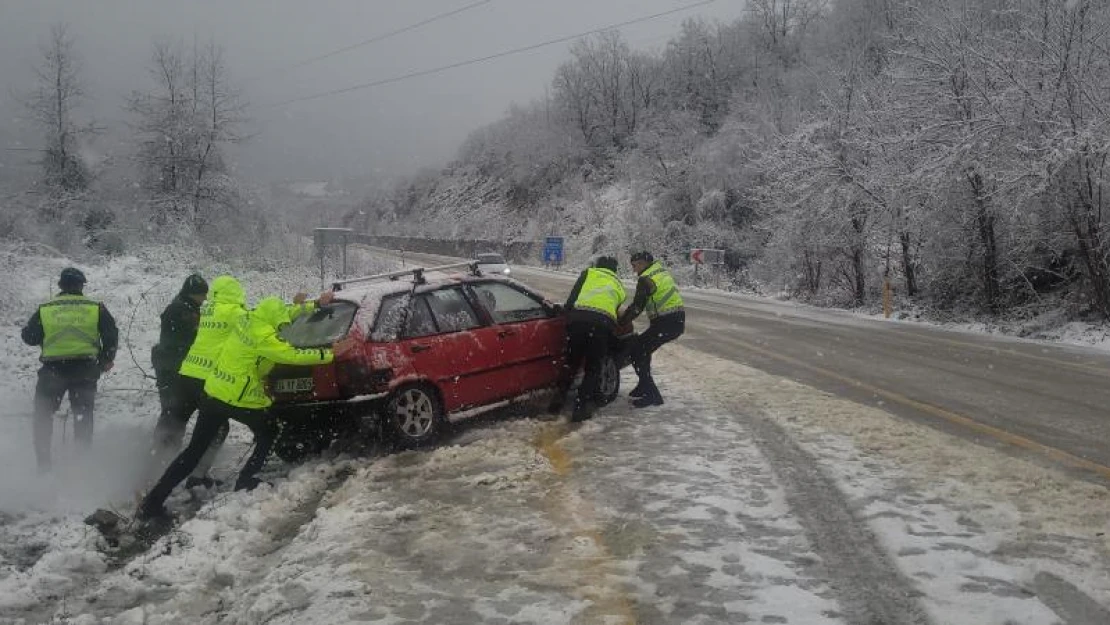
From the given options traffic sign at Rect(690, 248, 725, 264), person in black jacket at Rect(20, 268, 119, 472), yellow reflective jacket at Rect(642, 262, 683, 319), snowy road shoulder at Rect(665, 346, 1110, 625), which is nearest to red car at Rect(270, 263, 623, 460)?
yellow reflective jacket at Rect(642, 262, 683, 319)

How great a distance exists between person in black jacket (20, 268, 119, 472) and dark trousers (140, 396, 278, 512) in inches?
71.2

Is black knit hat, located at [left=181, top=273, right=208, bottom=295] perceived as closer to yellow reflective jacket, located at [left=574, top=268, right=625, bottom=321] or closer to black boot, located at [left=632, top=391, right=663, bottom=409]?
yellow reflective jacket, located at [left=574, top=268, right=625, bottom=321]

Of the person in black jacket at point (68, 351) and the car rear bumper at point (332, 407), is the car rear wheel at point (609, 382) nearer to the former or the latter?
the car rear bumper at point (332, 407)

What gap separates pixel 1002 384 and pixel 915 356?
2722 mm

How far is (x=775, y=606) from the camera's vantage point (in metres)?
3.64

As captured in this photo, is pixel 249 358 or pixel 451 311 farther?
pixel 451 311

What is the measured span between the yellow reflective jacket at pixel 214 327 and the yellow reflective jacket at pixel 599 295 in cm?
309

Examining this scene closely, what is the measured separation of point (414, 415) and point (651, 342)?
9.04ft

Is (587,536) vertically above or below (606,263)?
below

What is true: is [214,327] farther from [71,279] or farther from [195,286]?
[71,279]

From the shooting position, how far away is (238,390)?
19.4ft

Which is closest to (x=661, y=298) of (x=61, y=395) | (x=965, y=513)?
(x=965, y=513)

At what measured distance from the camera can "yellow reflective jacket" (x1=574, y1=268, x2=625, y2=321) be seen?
767 cm

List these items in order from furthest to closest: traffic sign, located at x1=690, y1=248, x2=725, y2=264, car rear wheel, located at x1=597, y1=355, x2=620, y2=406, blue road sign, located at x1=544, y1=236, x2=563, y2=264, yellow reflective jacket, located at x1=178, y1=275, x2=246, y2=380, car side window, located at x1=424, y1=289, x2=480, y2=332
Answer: blue road sign, located at x1=544, y1=236, x2=563, y2=264, traffic sign, located at x1=690, y1=248, x2=725, y2=264, car rear wheel, located at x1=597, y1=355, x2=620, y2=406, car side window, located at x1=424, y1=289, x2=480, y2=332, yellow reflective jacket, located at x1=178, y1=275, x2=246, y2=380
